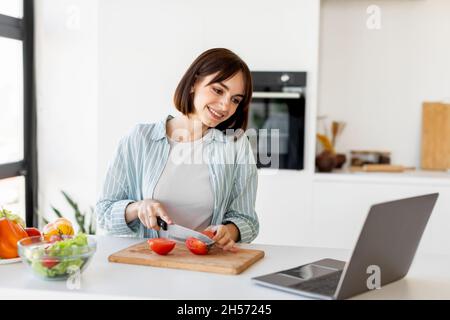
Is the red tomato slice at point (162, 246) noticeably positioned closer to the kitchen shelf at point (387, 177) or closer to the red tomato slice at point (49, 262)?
the red tomato slice at point (49, 262)

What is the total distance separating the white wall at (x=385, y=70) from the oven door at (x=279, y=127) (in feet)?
1.69

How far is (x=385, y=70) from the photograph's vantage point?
160 inches

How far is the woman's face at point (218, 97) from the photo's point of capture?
7.06ft

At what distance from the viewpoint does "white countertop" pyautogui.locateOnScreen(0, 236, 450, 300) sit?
1532 millimetres

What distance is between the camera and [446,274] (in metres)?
1.78

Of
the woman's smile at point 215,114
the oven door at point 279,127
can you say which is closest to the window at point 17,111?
the oven door at point 279,127

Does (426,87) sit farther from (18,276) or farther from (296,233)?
(18,276)

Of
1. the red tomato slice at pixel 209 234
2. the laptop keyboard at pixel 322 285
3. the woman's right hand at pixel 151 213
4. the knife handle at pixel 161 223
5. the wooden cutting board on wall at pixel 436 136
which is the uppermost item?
the wooden cutting board on wall at pixel 436 136

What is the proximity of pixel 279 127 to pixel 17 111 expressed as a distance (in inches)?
69.5

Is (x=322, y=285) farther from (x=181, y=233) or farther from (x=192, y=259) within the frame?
(x=181, y=233)

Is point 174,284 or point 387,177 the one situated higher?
point 387,177

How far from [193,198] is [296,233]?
5.42 feet

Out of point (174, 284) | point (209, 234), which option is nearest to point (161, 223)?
point (209, 234)

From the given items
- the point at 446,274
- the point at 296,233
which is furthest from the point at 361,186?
the point at 446,274
